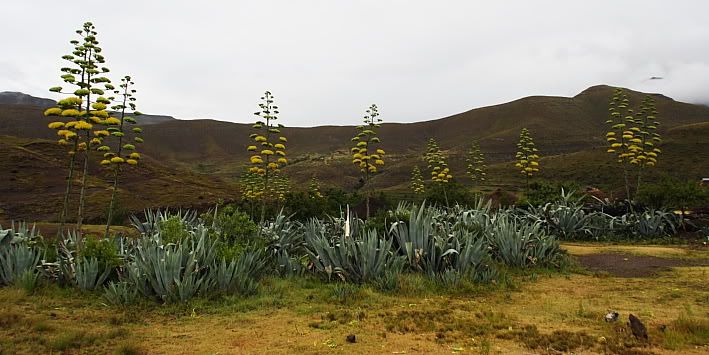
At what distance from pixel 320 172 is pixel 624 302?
6804 cm

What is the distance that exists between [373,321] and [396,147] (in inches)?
4142

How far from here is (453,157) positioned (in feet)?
252

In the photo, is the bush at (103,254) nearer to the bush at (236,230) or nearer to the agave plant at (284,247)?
the bush at (236,230)

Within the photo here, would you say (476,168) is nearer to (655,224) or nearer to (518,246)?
(655,224)

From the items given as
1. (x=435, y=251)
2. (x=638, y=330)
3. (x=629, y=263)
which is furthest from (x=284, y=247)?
(x=629, y=263)

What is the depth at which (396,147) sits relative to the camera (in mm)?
109688

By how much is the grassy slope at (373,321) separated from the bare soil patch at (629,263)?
1474 millimetres

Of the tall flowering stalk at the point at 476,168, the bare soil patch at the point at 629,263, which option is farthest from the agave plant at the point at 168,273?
the tall flowering stalk at the point at 476,168

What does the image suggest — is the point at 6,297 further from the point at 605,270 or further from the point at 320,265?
the point at 605,270

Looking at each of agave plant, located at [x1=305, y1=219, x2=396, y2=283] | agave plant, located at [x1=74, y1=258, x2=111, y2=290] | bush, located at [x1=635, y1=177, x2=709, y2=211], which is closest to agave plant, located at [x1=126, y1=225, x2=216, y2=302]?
agave plant, located at [x1=74, y1=258, x2=111, y2=290]

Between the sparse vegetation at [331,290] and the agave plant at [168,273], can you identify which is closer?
the sparse vegetation at [331,290]

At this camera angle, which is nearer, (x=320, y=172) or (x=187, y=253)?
(x=187, y=253)

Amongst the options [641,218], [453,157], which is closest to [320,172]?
[453,157]

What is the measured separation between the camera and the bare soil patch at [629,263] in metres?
8.90
